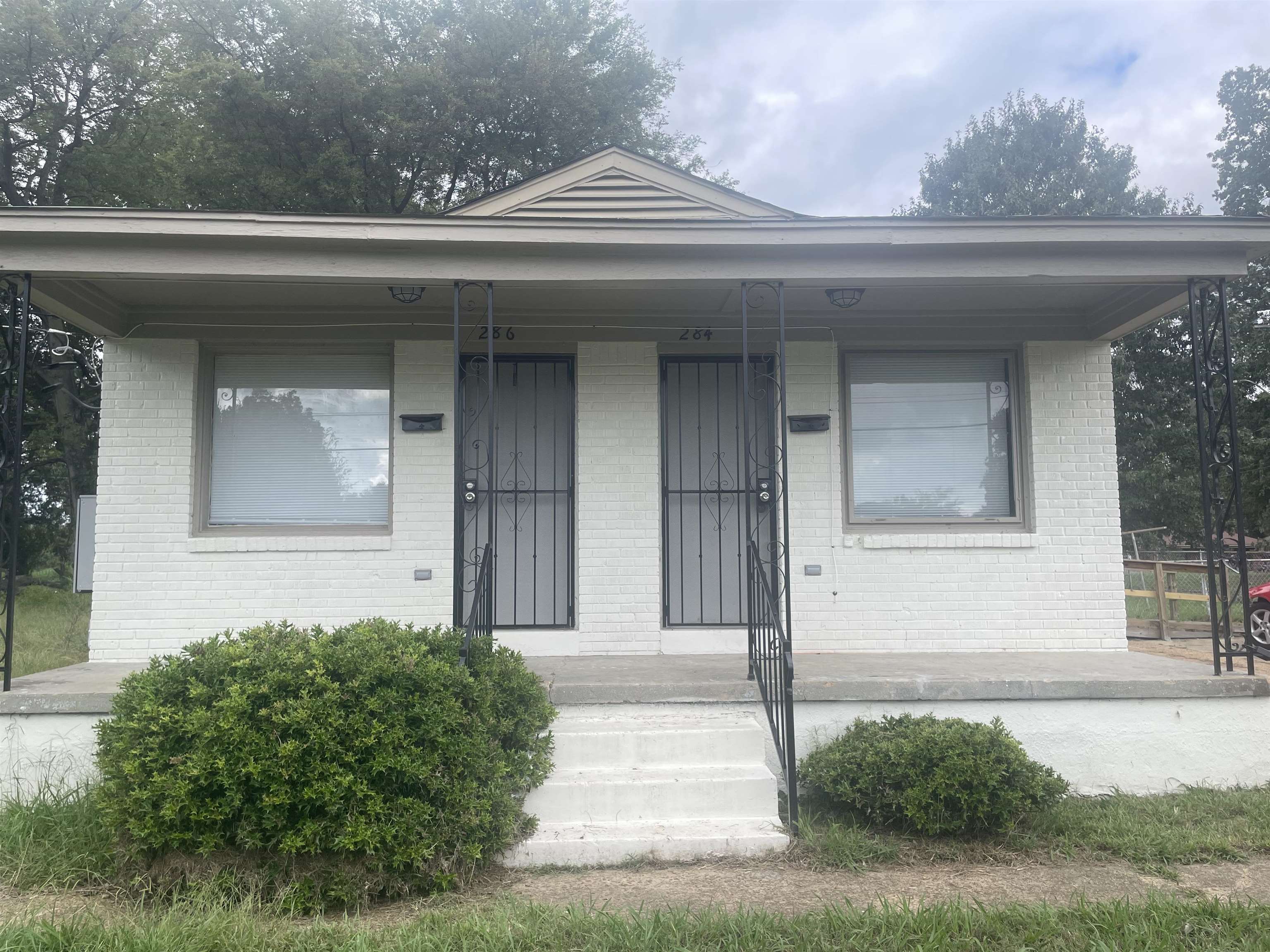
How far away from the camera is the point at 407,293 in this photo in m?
5.64

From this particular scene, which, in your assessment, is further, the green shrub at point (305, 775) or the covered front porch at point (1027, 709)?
the covered front porch at point (1027, 709)

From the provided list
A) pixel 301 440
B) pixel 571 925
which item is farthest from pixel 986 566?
pixel 301 440

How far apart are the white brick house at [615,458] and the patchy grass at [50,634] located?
152 cm

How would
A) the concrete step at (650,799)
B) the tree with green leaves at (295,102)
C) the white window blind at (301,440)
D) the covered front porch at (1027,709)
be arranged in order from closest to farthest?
the concrete step at (650,799) → the covered front porch at (1027,709) → the white window blind at (301,440) → the tree with green leaves at (295,102)

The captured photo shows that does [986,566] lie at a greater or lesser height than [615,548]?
lesser

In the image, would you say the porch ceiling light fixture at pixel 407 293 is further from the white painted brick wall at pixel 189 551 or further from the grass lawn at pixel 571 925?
the grass lawn at pixel 571 925

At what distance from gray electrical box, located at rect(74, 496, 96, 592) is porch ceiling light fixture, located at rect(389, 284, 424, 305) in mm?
2761

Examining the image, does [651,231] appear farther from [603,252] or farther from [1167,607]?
[1167,607]

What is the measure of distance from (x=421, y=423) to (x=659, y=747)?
Answer: 2.99 meters

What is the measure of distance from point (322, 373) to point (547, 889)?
4.15 meters

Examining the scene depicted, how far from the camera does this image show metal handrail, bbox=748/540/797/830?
4129 millimetres

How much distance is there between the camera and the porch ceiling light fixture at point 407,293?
5590 millimetres

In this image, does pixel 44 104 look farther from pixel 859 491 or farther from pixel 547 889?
pixel 547 889

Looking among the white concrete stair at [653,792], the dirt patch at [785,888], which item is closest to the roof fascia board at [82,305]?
the dirt patch at [785,888]
